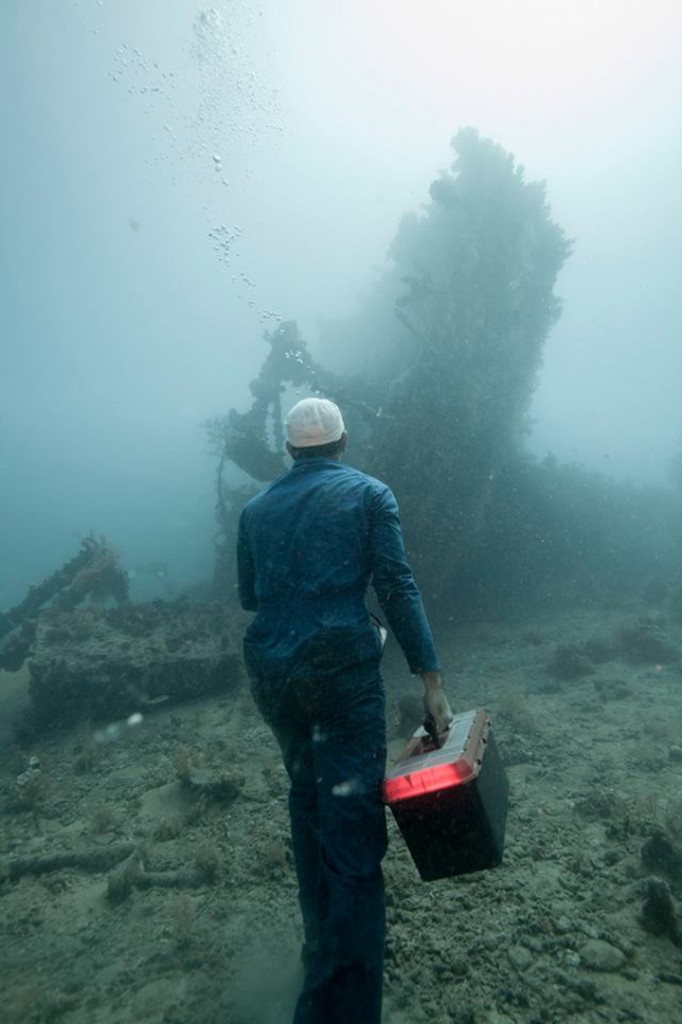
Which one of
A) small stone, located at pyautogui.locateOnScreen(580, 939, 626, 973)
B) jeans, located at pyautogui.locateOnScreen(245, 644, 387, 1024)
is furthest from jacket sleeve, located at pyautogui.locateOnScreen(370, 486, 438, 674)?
small stone, located at pyautogui.locateOnScreen(580, 939, 626, 973)

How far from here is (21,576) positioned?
2458 inches

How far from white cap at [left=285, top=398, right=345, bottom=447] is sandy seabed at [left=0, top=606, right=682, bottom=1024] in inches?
128

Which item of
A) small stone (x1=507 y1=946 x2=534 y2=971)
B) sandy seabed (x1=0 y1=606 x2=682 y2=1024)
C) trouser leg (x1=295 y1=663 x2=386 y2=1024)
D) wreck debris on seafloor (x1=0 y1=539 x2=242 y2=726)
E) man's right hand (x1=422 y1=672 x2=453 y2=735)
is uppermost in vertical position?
man's right hand (x1=422 y1=672 x2=453 y2=735)

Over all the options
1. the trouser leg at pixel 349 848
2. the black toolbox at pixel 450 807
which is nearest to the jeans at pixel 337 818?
the trouser leg at pixel 349 848

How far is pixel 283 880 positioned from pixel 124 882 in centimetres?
133

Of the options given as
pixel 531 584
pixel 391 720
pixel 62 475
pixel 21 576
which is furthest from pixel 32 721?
pixel 62 475

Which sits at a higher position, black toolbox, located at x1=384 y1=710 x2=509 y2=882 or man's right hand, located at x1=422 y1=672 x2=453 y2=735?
man's right hand, located at x1=422 y1=672 x2=453 y2=735

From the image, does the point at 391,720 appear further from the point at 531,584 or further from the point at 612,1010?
the point at 531,584

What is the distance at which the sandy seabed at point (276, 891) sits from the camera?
9.62 feet

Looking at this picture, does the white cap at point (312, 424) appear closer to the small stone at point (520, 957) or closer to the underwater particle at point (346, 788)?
the underwater particle at point (346, 788)

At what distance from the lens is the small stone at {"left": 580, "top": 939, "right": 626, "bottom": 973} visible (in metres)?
2.92

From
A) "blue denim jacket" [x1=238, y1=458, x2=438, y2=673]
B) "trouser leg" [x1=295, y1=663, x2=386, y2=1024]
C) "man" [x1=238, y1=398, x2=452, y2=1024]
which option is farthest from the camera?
"blue denim jacket" [x1=238, y1=458, x2=438, y2=673]

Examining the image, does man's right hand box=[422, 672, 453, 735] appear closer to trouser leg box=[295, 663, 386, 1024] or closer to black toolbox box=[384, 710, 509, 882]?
black toolbox box=[384, 710, 509, 882]

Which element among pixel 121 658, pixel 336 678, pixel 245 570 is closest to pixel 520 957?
pixel 336 678
